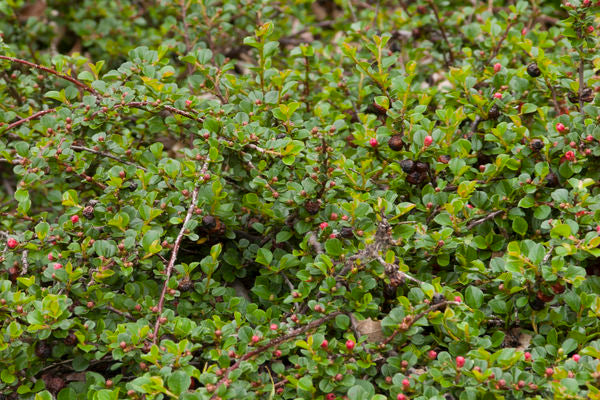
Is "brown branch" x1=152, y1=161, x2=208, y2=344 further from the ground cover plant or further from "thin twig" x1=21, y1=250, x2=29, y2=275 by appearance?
"thin twig" x1=21, y1=250, x2=29, y2=275

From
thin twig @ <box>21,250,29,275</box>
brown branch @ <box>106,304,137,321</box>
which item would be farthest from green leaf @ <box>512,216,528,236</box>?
thin twig @ <box>21,250,29,275</box>

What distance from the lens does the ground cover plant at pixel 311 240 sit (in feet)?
7.11

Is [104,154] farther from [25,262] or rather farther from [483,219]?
[483,219]

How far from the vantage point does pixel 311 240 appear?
2596 mm

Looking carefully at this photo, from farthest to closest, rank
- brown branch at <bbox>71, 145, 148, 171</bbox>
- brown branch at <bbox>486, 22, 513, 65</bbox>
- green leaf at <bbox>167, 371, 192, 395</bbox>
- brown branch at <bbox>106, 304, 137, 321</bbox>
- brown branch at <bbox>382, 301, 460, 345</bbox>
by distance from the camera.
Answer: brown branch at <bbox>486, 22, 513, 65</bbox> → brown branch at <bbox>71, 145, 148, 171</bbox> → brown branch at <bbox>106, 304, 137, 321</bbox> → brown branch at <bbox>382, 301, 460, 345</bbox> → green leaf at <bbox>167, 371, 192, 395</bbox>

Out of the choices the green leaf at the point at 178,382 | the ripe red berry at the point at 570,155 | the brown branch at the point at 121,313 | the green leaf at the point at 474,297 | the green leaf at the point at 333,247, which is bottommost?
the brown branch at the point at 121,313

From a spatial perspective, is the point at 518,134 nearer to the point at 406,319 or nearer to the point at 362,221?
the point at 362,221

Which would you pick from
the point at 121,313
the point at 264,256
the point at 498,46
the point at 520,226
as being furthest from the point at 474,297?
the point at 498,46

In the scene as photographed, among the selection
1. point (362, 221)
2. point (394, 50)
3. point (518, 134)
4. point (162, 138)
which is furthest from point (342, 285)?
point (394, 50)

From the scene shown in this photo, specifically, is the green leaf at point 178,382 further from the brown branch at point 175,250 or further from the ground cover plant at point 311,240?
the brown branch at point 175,250

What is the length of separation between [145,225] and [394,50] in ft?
7.81

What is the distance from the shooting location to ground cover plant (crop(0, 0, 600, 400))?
2168 millimetres

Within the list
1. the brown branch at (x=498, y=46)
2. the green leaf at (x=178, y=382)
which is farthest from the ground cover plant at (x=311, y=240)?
the brown branch at (x=498, y=46)

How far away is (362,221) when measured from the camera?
2.39 metres
